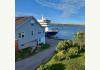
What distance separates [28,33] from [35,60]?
25 centimetres

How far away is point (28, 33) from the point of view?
238cm

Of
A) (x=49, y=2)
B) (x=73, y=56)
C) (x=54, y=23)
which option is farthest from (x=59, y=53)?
(x=49, y=2)

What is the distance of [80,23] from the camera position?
2.23 meters

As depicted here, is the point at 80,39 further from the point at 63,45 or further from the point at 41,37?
the point at 41,37

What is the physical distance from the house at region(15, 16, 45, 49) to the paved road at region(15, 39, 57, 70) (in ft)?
0.32

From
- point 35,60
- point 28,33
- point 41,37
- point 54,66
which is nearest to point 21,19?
point 28,33

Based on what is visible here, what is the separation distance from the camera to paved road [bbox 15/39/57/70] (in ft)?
7.63

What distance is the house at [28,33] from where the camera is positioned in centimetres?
237

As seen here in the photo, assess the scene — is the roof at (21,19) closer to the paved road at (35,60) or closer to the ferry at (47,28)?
the ferry at (47,28)

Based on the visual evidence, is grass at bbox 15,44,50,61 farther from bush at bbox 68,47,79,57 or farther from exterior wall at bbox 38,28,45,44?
bush at bbox 68,47,79,57

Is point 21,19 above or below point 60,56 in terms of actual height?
above
